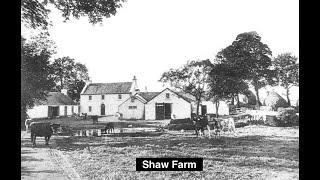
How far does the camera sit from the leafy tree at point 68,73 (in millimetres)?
5764

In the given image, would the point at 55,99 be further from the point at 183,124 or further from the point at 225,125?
the point at 225,125

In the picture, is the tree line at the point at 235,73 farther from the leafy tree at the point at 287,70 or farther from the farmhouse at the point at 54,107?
the farmhouse at the point at 54,107

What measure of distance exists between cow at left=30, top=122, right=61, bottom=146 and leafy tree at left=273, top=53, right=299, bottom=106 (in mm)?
4246

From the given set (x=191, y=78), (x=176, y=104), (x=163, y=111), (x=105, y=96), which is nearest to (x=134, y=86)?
(x=105, y=96)

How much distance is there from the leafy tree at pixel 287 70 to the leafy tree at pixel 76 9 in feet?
10.1

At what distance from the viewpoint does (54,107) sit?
5957mm

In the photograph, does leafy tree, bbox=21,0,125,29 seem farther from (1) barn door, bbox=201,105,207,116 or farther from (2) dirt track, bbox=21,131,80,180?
(1) barn door, bbox=201,105,207,116

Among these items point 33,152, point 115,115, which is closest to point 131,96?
point 115,115

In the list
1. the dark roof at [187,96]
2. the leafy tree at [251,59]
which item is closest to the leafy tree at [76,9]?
the dark roof at [187,96]

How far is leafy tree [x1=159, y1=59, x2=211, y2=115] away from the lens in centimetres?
577

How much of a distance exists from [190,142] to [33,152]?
9.41 ft

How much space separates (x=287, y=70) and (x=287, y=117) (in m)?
0.89

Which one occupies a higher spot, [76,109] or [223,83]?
[223,83]

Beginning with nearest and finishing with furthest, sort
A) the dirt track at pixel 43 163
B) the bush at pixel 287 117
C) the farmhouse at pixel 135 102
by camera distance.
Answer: the dirt track at pixel 43 163
the bush at pixel 287 117
the farmhouse at pixel 135 102
